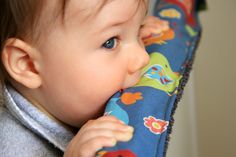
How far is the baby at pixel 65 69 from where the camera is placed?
1.88 feet

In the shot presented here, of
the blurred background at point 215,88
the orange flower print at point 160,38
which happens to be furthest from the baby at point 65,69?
the blurred background at point 215,88

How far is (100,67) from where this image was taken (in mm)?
620

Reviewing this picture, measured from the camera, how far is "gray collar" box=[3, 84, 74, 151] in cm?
68

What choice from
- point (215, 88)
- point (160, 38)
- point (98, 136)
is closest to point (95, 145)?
point (98, 136)

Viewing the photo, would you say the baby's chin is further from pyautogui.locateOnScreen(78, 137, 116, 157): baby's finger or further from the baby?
pyautogui.locateOnScreen(78, 137, 116, 157): baby's finger

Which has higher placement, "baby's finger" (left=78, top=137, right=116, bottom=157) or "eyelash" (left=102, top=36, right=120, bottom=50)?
"eyelash" (left=102, top=36, right=120, bottom=50)

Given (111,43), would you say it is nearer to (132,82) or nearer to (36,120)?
(132,82)

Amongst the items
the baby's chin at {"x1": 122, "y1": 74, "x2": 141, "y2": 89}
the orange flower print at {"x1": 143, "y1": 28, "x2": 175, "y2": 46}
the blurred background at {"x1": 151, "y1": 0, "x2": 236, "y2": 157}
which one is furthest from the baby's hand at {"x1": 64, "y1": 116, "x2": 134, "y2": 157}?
the blurred background at {"x1": 151, "y1": 0, "x2": 236, "y2": 157}

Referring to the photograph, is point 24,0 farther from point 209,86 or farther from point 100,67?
point 209,86

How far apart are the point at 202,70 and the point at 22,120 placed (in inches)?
26.6

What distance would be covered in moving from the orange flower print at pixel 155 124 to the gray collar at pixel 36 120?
172 mm

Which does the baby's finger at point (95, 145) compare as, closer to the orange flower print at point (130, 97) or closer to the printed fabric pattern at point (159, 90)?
the printed fabric pattern at point (159, 90)

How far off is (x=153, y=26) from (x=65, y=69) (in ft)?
1.03

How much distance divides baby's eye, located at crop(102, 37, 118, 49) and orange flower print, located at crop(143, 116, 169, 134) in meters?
0.13
